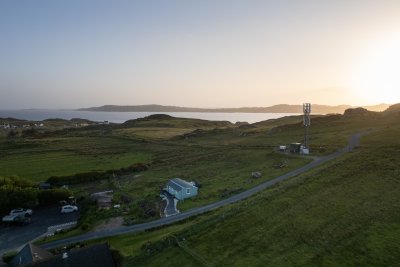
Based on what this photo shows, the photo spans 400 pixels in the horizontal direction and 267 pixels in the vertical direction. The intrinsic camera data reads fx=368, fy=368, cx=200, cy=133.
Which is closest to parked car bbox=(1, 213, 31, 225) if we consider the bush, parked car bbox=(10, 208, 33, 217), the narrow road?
parked car bbox=(10, 208, 33, 217)

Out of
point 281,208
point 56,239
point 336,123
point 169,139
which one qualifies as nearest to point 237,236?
point 281,208

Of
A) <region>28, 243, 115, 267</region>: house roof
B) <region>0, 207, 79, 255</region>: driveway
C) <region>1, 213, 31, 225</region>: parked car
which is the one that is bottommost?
<region>0, 207, 79, 255</region>: driveway

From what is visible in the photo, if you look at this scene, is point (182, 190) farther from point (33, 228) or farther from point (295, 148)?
point (295, 148)

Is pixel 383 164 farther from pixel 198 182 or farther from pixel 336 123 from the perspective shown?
pixel 336 123

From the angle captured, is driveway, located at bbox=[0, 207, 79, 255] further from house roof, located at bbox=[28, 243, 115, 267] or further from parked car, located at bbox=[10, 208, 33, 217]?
house roof, located at bbox=[28, 243, 115, 267]

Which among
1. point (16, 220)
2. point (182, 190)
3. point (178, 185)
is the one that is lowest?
point (16, 220)

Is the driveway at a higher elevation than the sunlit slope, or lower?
lower

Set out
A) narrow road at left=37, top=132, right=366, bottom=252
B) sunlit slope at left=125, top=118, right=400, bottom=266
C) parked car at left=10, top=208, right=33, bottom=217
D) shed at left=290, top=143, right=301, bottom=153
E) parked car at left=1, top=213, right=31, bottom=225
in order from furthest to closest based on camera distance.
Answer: shed at left=290, top=143, right=301, bottom=153
parked car at left=10, top=208, right=33, bottom=217
parked car at left=1, top=213, right=31, bottom=225
narrow road at left=37, top=132, right=366, bottom=252
sunlit slope at left=125, top=118, right=400, bottom=266

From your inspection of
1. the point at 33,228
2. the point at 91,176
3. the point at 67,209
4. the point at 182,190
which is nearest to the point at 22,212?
the point at 33,228
